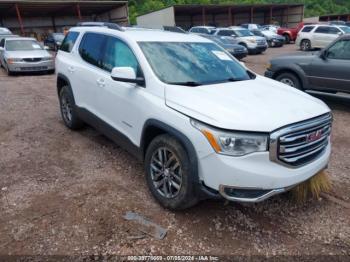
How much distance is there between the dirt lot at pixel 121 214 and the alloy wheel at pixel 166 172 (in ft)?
0.76

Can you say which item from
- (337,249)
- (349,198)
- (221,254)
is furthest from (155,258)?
(349,198)

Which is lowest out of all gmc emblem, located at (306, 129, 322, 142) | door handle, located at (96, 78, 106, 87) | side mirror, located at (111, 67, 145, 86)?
gmc emblem, located at (306, 129, 322, 142)

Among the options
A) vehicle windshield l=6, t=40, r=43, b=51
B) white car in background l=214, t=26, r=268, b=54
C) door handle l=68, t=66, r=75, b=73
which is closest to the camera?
door handle l=68, t=66, r=75, b=73

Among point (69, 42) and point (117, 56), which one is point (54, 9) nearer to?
point (69, 42)

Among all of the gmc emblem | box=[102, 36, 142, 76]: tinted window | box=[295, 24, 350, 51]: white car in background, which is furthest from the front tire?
box=[295, 24, 350, 51]: white car in background

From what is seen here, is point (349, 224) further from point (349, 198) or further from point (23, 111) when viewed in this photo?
point (23, 111)

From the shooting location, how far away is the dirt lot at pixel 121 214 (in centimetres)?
269

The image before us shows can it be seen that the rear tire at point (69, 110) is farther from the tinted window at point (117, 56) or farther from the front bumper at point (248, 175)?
the front bumper at point (248, 175)

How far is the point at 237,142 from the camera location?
98.0 inches

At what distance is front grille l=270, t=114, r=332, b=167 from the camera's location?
251 cm

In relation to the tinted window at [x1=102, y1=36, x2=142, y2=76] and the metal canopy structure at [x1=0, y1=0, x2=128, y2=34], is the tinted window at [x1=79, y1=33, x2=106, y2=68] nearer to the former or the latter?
the tinted window at [x1=102, y1=36, x2=142, y2=76]

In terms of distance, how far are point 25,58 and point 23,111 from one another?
5.80 m

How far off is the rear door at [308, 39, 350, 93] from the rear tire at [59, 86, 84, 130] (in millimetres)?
5140

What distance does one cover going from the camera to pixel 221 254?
8.54ft
